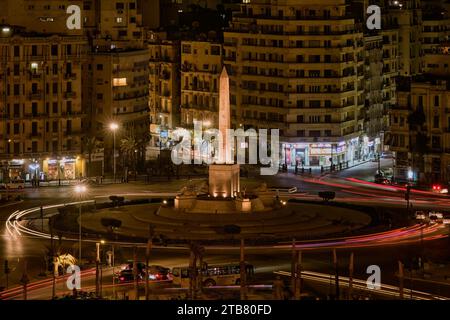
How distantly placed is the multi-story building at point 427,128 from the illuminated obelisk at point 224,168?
3052 centimetres

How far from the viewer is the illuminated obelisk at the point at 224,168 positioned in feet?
558

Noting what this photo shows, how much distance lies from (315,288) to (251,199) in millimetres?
33803

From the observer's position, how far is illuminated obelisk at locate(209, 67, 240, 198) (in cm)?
17000

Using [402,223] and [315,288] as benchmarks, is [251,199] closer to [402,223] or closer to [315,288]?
[402,223]

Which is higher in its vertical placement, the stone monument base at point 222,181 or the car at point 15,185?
the stone monument base at point 222,181

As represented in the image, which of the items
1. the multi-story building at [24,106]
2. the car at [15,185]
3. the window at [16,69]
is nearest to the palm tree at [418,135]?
the multi-story building at [24,106]

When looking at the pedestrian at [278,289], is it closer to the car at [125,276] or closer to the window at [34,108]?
the car at [125,276]

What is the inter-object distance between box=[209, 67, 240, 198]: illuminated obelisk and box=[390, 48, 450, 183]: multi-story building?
30.5m

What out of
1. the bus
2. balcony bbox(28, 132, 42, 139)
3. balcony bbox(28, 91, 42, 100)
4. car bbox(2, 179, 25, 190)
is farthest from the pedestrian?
balcony bbox(28, 91, 42, 100)

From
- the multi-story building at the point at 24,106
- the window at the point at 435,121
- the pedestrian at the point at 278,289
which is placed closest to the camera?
the pedestrian at the point at 278,289

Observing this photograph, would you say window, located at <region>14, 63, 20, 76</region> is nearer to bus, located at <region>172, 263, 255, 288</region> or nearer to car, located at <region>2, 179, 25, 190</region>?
car, located at <region>2, 179, 25, 190</region>

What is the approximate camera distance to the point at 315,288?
443 ft
